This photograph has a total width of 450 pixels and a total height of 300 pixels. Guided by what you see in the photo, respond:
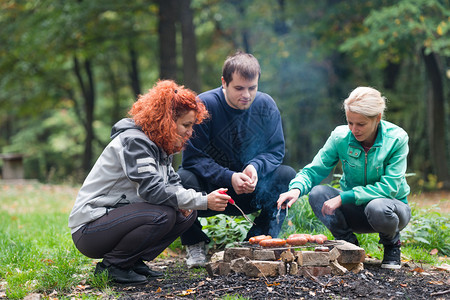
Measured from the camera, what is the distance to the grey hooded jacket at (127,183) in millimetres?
3258

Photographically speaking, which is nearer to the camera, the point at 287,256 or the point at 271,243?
the point at 287,256

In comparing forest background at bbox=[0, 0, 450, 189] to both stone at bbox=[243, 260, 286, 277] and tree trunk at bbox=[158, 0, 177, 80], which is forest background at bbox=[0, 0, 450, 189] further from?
stone at bbox=[243, 260, 286, 277]

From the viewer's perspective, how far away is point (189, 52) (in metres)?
11.7

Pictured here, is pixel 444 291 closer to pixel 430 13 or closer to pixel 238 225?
pixel 238 225

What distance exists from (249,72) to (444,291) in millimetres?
2246

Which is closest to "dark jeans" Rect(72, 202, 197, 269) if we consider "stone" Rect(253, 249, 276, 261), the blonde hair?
"stone" Rect(253, 249, 276, 261)

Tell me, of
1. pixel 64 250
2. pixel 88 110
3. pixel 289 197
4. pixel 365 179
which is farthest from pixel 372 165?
pixel 88 110

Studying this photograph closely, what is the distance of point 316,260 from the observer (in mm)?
3301

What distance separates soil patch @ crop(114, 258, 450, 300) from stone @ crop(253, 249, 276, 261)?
0.17m

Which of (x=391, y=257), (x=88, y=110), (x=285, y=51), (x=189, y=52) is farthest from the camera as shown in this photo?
(x=88, y=110)

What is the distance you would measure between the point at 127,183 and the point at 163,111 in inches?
23.6

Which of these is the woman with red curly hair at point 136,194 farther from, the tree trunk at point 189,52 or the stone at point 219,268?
the tree trunk at point 189,52

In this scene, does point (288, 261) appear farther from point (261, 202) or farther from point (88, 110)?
point (88, 110)

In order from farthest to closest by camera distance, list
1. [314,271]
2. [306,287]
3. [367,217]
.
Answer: [367,217] → [314,271] → [306,287]
